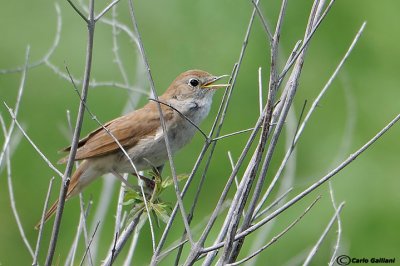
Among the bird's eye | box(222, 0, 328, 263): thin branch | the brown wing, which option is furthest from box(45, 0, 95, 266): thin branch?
the bird's eye

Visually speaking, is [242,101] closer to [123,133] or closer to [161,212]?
[123,133]

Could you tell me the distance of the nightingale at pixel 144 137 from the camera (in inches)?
211

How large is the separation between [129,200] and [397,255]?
13.6ft

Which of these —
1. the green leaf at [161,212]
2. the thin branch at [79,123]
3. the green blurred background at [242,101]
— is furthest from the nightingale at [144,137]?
the green blurred background at [242,101]

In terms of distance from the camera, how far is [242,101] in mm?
8336

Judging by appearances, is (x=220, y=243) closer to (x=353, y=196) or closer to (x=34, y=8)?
(x=353, y=196)

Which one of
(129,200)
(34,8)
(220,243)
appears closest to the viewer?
(220,243)

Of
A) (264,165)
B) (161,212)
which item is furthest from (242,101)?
(264,165)

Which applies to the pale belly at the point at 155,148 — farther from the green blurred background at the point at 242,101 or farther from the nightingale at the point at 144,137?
the green blurred background at the point at 242,101

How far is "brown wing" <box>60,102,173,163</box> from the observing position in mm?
5406

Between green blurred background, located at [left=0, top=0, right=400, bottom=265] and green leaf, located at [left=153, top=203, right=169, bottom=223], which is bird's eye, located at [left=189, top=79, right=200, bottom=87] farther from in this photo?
green blurred background, located at [left=0, top=0, right=400, bottom=265]

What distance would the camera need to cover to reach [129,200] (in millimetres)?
4145

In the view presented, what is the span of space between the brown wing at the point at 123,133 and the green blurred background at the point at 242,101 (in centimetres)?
211

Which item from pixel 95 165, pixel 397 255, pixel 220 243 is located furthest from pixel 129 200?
pixel 397 255
